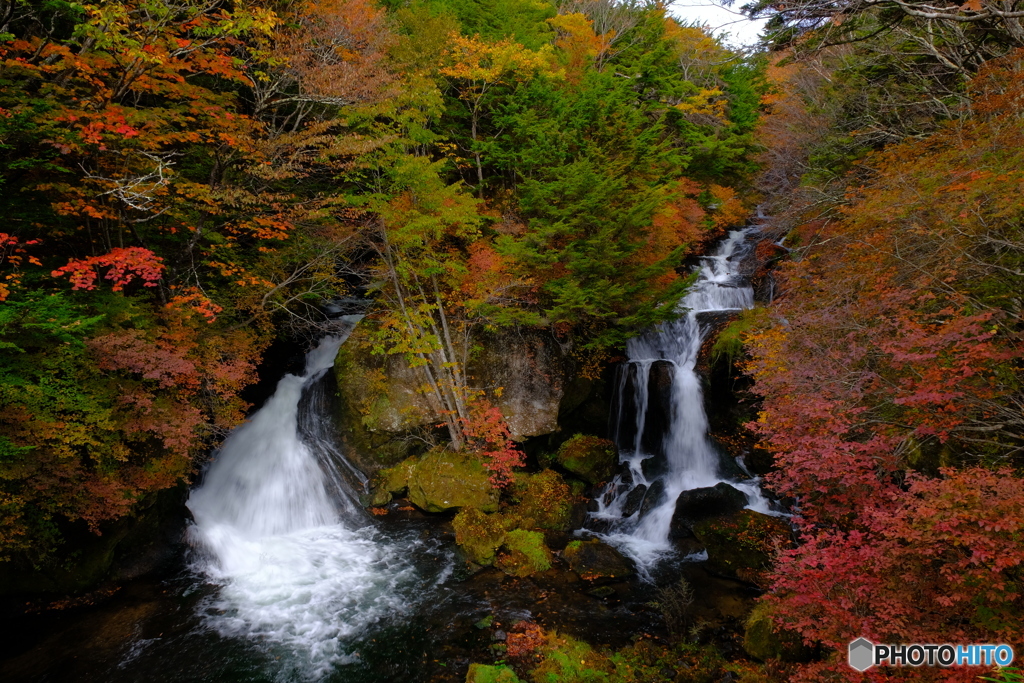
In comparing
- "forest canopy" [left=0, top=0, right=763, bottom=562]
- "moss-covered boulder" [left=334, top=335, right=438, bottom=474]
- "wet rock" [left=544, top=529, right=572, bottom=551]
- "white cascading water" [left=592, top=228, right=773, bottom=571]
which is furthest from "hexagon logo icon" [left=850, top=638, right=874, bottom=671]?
"moss-covered boulder" [left=334, top=335, right=438, bottom=474]

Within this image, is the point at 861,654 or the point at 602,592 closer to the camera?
the point at 861,654

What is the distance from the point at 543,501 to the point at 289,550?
582 cm

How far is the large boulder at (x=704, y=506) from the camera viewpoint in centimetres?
1014

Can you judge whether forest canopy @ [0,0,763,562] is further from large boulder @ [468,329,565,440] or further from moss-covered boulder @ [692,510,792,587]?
moss-covered boulder @ [692,510,792,587]

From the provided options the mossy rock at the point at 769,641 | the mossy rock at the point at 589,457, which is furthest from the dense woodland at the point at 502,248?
the mossy rock at the point at 589,457

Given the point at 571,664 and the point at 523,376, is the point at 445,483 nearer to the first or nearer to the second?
the point at 523,376

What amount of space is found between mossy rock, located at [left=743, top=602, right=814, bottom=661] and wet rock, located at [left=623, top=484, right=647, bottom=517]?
4.23 metres

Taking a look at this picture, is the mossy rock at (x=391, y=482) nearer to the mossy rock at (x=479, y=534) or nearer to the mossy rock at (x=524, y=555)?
the mossy rock at (x=479, y=534)

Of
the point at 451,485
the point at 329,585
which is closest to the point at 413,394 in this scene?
the point at 451,485

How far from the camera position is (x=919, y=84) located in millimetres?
10922

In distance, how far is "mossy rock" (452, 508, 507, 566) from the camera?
30.7 feet

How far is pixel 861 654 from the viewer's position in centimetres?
458

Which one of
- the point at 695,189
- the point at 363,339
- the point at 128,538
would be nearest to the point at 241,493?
the point at 128,538

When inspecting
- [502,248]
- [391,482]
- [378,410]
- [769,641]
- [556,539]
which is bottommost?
[556,539]
